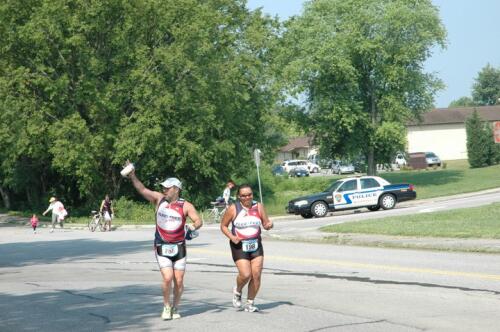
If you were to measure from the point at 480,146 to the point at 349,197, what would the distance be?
50.9 meters

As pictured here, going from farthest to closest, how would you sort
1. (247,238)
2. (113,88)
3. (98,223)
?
(113,88), (98,223), (247,238)

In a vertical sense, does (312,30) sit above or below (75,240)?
above

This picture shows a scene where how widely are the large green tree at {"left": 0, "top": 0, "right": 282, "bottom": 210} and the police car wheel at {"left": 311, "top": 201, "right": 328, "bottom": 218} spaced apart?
10.4 metres

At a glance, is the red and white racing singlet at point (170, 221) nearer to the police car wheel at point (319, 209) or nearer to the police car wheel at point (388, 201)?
the police car wheel at point (319, 209)

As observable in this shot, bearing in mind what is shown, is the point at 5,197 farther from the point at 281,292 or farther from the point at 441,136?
the point at 441,136

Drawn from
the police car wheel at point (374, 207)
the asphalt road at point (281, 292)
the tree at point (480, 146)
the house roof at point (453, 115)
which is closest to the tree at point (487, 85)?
the house roof at point (453, 115)

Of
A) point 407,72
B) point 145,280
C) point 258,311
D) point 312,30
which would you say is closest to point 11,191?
point 312,30

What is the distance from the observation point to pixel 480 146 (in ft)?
278

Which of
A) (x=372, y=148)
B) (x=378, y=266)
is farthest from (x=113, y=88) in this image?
(x=378, y=266)

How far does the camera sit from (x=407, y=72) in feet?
209

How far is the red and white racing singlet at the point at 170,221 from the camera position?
10.4 m

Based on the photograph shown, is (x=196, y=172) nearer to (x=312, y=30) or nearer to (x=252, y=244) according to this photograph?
(x=312, y=30)

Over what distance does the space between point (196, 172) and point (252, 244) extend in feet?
130

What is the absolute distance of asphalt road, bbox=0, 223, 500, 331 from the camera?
33.0ft
